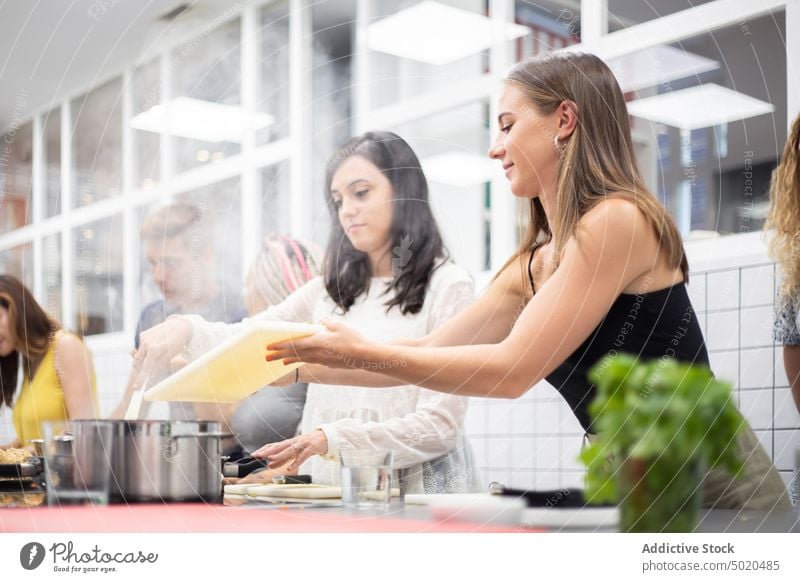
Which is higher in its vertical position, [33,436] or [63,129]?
[63,129]

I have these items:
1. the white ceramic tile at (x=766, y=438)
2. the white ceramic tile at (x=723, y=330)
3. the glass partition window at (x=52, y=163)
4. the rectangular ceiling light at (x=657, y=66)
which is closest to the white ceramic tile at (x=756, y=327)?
the white ceramic tile at (x=723, y=330)

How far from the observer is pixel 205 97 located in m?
1.18

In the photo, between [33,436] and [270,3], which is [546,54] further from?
[33,436]

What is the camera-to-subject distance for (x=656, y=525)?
0.97 meters

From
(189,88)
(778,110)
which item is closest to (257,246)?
(189,88)

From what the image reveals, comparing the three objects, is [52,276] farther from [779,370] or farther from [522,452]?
[779,370]

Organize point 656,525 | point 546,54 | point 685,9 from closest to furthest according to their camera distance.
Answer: point 656,525 < point 546,54 < point 685,9

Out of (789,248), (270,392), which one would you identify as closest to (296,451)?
(270,392)

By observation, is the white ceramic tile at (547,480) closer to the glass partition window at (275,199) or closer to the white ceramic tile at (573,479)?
the white ceramic tile at (573,479)

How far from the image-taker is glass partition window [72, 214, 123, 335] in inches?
44.8

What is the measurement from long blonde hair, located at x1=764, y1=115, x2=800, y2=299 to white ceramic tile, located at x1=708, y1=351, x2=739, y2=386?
11 centimetres

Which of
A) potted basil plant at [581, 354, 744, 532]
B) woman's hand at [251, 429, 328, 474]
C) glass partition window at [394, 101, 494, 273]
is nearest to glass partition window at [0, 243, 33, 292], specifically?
woman's hand at [251, 429, 328, 474]
